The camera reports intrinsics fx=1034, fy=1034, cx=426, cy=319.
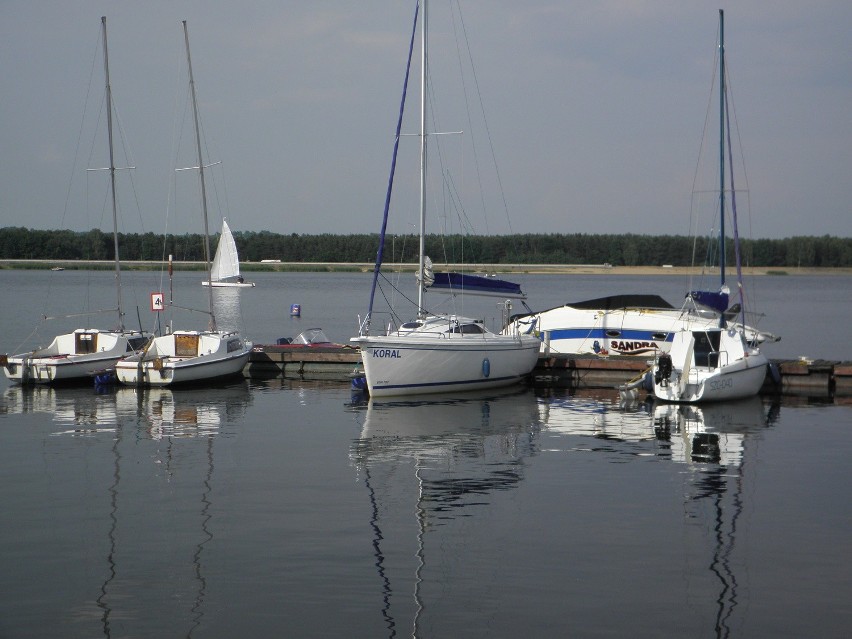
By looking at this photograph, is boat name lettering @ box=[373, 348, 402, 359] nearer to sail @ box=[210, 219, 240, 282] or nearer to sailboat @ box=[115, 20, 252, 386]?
sailboat @ box=[115, 20, 252, 386]

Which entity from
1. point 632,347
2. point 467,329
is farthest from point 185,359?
point 632,347

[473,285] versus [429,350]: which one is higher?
[473,285]

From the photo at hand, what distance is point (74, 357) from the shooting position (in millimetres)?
30953

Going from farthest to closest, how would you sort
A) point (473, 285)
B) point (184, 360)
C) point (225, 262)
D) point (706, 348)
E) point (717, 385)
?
1. point (225, 262)
2. point (473, 285)
3. point (184, 360)
4. point (706, 348)
5. point (717, 385)

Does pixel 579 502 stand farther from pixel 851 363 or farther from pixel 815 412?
pixel 851 363

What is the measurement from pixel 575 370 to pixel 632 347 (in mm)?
3237

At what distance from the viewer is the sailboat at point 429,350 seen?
27.7 m

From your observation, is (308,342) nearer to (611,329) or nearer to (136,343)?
(136,343)

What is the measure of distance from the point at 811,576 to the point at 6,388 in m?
25.2

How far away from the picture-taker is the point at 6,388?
102 ft

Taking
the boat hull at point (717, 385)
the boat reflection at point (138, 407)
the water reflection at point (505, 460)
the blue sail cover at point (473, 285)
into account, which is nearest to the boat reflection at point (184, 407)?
the boat reflection at point (138, 407)

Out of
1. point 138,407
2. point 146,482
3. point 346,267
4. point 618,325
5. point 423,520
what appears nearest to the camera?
point 423,520

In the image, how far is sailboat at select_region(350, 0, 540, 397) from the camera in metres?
27.7

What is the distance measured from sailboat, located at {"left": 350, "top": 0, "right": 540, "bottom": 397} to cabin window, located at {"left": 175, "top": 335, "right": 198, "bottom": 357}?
6.16 m
